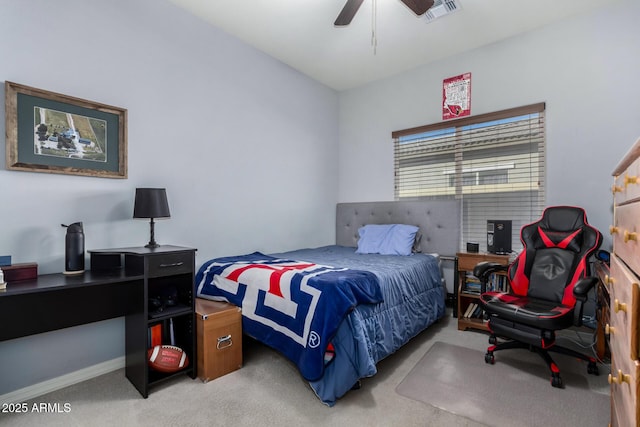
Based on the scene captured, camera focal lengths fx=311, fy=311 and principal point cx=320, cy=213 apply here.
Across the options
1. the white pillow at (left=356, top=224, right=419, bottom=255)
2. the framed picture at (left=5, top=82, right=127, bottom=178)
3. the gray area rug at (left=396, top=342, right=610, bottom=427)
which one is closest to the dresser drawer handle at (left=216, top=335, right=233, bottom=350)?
the gray area rug at (left=396, top=342, right=610, bottom=427)

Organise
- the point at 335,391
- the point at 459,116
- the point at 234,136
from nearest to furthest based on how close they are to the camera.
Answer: the point at 335,391
the point at 234,136
the point at 459,116

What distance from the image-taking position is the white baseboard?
1.85 m

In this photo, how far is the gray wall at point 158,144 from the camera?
1928 millimetres

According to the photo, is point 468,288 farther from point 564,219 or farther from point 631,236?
point 631,236

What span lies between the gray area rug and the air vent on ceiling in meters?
2.79

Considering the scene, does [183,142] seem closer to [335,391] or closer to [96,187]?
[96,187]

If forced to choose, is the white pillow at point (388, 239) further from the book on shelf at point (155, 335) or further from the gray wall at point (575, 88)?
the book on shelf at point (155, 335)

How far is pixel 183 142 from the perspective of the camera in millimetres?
2688

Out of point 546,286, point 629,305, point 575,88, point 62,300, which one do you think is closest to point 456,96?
point 575,88

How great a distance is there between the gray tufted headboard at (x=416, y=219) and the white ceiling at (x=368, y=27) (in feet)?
5.42

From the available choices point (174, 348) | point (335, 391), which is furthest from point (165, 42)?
point (335, 391)

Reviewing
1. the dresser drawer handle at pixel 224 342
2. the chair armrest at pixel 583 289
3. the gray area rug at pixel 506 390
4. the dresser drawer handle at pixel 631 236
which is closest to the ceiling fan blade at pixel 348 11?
the dresser drawer handle at pixel 631 236

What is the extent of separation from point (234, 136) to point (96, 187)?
4.25 ft

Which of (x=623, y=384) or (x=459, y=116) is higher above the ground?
(x=459, y=116)
